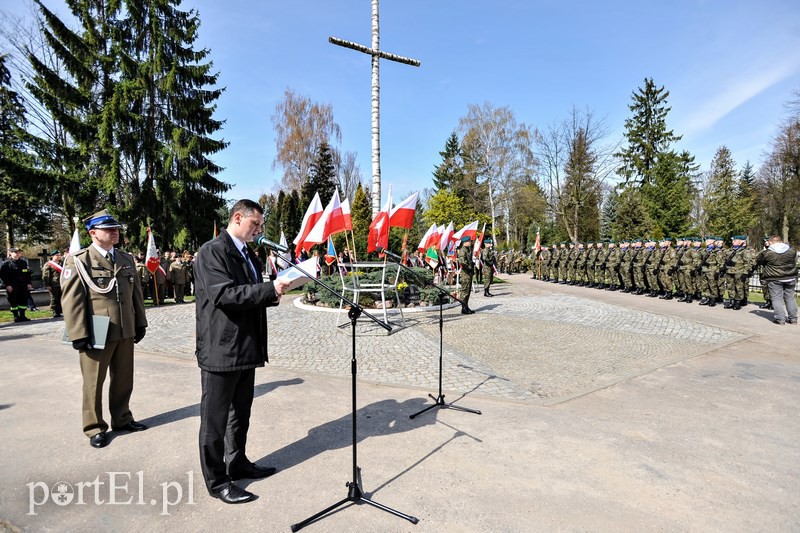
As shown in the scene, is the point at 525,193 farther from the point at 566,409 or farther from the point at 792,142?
the point at 566,409

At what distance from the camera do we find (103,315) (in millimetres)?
3830

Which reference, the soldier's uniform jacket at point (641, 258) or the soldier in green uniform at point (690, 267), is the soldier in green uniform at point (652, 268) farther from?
the soldier in green uniform at point (690, 267)

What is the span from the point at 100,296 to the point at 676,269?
15.3 meters

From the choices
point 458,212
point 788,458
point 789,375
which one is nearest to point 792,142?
point 458,212

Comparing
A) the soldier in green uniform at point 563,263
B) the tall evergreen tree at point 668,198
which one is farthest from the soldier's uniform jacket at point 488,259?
the tall evergreen tree at point 668,198

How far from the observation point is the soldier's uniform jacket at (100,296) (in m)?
3.71

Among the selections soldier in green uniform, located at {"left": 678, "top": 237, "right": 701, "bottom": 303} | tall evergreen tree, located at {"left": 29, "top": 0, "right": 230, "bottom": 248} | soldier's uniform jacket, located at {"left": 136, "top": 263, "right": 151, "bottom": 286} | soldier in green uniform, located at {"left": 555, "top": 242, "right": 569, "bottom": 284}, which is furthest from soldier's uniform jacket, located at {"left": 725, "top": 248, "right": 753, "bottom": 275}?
tall evergreen tree, located at {"left": 29, "top": 0, "right": 230, "bottom": 248}

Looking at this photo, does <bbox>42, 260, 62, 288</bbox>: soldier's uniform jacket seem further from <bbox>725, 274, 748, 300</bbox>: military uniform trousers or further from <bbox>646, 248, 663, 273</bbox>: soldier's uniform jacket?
<bbox>725, 274, 748, 300</bbox>: military uniform trousers

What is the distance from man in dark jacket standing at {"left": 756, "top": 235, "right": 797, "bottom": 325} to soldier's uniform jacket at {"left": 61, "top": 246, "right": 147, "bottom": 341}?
487 inches

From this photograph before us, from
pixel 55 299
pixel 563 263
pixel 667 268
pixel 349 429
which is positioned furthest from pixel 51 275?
pixel 563 263

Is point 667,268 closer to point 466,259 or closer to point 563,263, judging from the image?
point 466,259

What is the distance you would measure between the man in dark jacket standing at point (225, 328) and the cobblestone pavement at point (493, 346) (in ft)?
8.89

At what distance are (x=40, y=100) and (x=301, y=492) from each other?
26.0m

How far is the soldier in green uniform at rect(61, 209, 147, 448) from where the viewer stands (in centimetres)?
373
